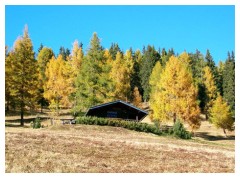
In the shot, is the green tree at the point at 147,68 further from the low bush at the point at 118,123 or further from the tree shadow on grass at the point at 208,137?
the low bush at the point at 118,123

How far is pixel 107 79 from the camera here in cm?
4981

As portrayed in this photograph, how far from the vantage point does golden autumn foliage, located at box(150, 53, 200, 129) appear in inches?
1854

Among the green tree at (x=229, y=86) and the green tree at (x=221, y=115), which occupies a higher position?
the green tree at (x=229, y=86)

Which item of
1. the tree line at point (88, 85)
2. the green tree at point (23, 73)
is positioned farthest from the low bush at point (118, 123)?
the green tree at point (23, 73)

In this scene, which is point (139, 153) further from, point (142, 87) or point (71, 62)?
point (142, 87)

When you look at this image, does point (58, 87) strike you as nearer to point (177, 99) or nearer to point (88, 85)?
point (88, 85)

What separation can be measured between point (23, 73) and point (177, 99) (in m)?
20.8

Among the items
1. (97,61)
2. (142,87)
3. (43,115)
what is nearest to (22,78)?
(97,61)

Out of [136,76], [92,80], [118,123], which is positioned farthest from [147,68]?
[118,123]

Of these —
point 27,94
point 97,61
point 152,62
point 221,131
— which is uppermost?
point 152,62

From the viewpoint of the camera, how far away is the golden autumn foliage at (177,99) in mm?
47094

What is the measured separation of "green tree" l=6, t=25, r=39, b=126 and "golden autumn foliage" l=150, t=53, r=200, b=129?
55.2 feet

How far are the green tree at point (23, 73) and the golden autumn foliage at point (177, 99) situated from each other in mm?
16813

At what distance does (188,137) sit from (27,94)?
20.9 metres
